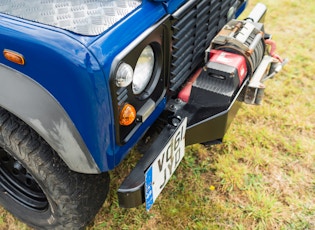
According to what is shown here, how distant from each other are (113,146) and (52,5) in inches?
26.0

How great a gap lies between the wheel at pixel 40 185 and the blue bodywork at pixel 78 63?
0.27 meters

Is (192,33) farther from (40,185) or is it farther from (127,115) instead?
(40,185)

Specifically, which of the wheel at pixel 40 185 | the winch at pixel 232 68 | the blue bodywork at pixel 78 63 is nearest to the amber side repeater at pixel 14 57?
the blue bodywork at pixel 78 63

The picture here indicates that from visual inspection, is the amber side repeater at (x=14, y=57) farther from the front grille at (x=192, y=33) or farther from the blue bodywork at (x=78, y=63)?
the front grille at (x=192, y=33)

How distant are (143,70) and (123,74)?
0.27m

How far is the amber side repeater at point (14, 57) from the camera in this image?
1363 mm

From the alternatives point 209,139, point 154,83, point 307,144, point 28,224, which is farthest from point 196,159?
point 28,224

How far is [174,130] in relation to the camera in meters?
1.74

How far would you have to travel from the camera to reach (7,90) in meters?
1.47

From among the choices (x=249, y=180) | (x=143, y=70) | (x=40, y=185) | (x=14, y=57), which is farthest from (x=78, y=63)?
(x=249, y=180)

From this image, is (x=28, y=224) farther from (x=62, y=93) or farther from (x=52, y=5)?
(x=52, y=5)

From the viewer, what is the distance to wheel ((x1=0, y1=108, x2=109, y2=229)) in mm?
1627

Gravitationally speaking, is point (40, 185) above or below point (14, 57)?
below

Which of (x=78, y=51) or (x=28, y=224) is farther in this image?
(x=28, y=224)
